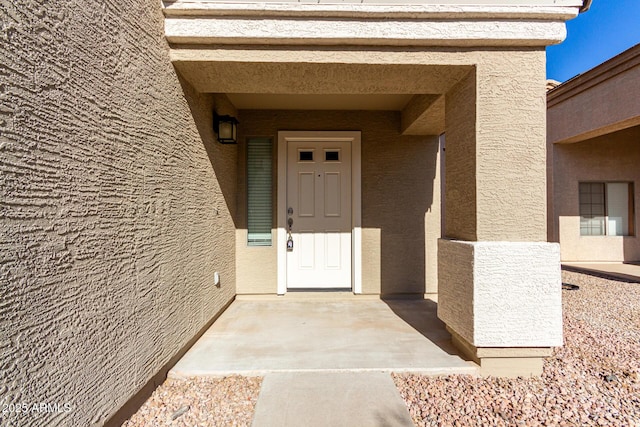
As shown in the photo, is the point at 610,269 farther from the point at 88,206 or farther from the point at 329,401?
the point at 88,206

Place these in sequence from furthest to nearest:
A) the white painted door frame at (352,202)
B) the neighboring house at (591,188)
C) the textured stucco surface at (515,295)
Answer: the neighboring house at (591,188)
the white painted door frame at (352,202)
the textured stucco surface at (515,295)

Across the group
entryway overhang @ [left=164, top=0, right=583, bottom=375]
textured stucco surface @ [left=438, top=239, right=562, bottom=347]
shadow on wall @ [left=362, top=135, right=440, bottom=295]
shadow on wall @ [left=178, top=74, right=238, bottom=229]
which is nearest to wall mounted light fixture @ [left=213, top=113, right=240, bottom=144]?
shadow on wall @ [left=178, top=74, right=238, bottom=229]

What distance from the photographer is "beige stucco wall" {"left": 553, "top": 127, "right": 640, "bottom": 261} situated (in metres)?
7.08

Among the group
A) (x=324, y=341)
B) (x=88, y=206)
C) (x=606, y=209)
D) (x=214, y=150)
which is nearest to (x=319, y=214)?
(x=214, y=150)

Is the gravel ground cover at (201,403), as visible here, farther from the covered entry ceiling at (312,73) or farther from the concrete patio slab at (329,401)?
the covered entry ceiling at (312,73)

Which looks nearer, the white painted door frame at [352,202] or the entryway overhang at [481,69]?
the entryway overhang at [481,69]

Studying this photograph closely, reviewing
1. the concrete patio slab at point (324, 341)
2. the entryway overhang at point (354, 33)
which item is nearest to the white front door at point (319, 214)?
the concrete patio slab at point (324, 341)

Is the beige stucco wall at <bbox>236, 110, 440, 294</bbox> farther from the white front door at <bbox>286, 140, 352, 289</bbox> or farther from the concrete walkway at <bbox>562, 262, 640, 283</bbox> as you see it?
Result: the concrete walkway at <bbox>562, 262, 640, 283</bbox>

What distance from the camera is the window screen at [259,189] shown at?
432 centimetres

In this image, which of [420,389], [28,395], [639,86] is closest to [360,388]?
[420,389]

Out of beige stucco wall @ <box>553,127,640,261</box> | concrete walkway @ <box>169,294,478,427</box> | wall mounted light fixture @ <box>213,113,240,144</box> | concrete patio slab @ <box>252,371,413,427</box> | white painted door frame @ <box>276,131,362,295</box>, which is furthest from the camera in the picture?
beige stucco wall @ <box>553,127,640,261</box>

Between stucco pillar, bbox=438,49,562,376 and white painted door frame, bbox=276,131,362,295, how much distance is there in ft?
6.00

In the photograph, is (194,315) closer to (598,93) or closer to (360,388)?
(360,388)

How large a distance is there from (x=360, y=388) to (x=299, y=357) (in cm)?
62
